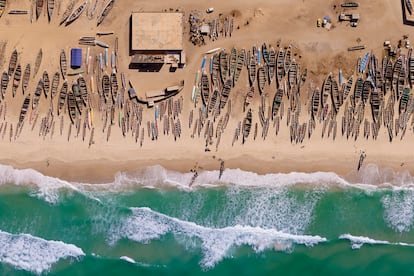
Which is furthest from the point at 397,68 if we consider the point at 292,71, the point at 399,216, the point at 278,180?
the point at 278,180

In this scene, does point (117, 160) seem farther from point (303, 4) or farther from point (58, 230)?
point (303, 4)

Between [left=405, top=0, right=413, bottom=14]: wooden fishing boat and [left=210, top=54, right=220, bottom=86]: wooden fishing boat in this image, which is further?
[left=210, top=54, right=220, bottom=86]: wooden fishing boat

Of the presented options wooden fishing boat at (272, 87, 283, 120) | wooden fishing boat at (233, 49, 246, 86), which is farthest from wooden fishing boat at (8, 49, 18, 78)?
wooden fishing boat at (272, 87, 283, 120)

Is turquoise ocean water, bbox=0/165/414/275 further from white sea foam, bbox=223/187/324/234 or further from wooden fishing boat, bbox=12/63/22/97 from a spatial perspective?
wooden fishing boat, bbox=12/63/22/97

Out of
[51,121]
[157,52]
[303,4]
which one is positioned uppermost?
[303,4]

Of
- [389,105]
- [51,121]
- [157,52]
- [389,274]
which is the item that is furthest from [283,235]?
[51,121]

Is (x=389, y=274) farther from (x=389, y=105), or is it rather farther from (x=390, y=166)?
(x=389, y=105)

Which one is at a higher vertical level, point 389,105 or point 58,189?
point 389,105
